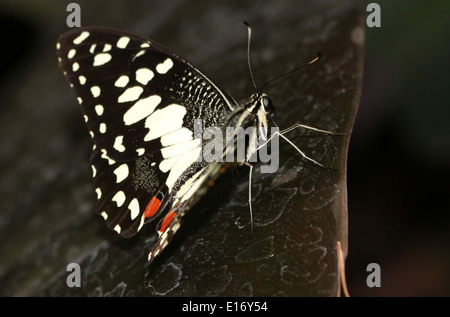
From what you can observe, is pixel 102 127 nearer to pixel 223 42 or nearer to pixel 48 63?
pixel 223 42

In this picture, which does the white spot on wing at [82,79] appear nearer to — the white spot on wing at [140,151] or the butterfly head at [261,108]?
the white spot on wing at [140,151]

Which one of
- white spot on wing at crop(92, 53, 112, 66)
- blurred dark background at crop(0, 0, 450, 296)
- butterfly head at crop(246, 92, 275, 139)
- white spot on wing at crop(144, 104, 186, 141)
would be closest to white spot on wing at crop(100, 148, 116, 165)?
white spot on wing at crop(144, 104, 186, 141)

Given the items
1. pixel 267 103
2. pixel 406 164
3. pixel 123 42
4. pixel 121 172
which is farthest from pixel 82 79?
pixel 406 164

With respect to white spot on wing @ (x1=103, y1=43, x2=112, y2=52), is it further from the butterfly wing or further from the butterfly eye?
the butterfly eye

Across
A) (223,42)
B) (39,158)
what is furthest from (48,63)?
(223,42)

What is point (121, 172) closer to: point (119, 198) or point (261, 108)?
point (119, 198)

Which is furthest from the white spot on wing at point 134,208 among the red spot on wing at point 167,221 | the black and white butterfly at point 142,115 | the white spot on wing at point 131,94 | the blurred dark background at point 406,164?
the blurred dark background at point 406,164
